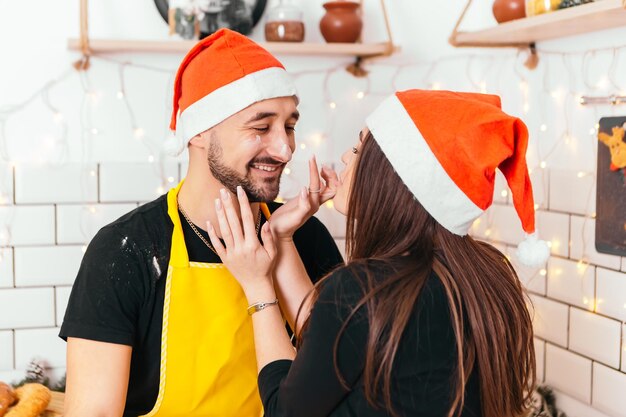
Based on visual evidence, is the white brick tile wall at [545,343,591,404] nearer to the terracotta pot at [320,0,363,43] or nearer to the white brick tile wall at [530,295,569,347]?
the white brick tile wall at [530,295,569,347]

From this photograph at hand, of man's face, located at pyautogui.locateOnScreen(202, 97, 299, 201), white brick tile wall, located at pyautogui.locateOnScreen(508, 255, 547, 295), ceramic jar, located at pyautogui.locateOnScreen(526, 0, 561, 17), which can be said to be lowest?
white brick tile wall, located at pyautogui.locateOnScreen(508, 255, 547, 295)

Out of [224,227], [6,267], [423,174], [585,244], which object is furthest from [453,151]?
[6,267]

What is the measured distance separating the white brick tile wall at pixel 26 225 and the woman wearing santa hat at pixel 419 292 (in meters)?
1.19

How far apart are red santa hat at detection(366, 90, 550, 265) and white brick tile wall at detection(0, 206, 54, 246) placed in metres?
1.35

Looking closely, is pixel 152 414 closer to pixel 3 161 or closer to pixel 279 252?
pixel 279 252

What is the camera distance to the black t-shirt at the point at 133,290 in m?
1.40

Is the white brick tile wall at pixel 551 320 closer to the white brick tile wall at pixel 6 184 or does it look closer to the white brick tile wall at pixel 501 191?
the white brick tile wall at pixel 501 191

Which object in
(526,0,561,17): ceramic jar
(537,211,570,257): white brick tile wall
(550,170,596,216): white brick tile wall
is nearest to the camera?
(526,0,561,17): ceramic jar

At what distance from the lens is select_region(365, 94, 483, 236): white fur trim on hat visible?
3.94ft

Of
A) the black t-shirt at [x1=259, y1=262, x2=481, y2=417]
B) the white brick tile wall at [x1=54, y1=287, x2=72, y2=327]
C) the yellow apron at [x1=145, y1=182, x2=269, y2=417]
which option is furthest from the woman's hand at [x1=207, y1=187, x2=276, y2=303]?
the white brick tile wall at [x1=54, y1=287, x2=72, y2=327]

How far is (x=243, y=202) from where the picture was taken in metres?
1.46

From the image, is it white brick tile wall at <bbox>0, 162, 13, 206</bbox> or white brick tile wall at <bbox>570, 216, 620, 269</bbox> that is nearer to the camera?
white brick tile wall at <bbox>570, 216, 620, 269</bbox>

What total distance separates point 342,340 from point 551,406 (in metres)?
1.15

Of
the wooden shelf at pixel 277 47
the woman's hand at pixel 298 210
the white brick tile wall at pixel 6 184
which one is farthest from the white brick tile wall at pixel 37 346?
the woman's hand at pixel 298 210
